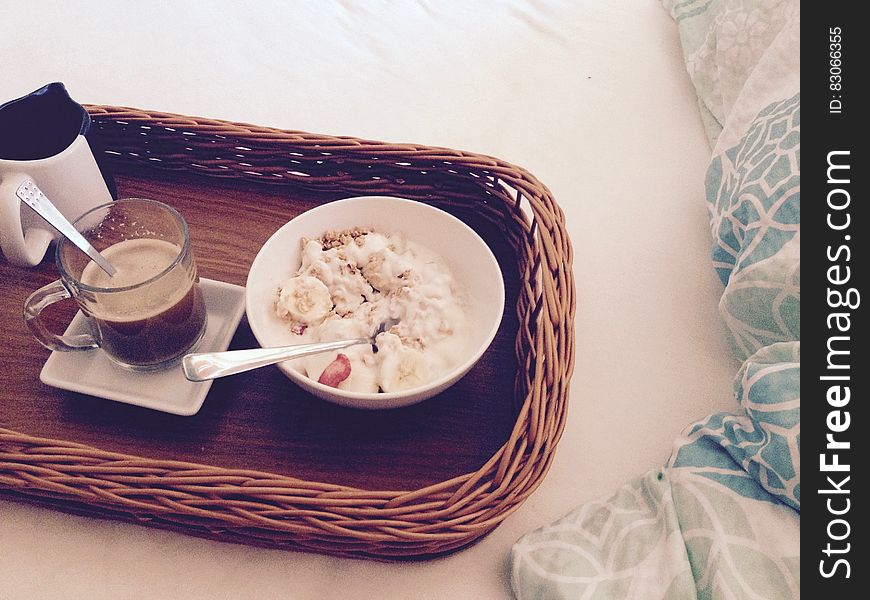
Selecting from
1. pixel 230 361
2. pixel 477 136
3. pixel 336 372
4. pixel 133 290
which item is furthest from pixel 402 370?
pixel 477 136

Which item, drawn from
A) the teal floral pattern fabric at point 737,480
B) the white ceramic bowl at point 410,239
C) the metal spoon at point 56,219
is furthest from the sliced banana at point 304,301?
the teal floral pattern fabric at point 737,480

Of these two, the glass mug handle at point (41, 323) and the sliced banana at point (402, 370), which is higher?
the glass mug handle at point (41, 323)

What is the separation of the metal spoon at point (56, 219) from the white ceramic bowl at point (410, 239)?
150 mm

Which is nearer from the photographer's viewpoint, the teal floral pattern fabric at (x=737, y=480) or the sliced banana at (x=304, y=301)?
the teal floral pattern fabric at (x=737, y=480)

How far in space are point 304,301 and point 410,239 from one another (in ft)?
0.53

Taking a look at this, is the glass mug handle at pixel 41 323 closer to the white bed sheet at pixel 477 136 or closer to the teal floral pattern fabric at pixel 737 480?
the white bed sheet at pixel 477 136

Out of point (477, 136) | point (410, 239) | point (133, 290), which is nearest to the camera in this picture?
point (133, 290)

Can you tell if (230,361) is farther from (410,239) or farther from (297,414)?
(410,239)

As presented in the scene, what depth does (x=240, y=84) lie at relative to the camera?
1.20 m

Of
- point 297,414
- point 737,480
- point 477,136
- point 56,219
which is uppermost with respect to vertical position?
point 56,219

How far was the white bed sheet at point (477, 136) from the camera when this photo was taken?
2.08 ft

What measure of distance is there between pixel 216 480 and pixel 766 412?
0.51m

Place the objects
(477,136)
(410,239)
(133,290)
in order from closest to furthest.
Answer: (133,290) → (410,239) → (477,136)

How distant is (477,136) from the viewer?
112 centimetres
